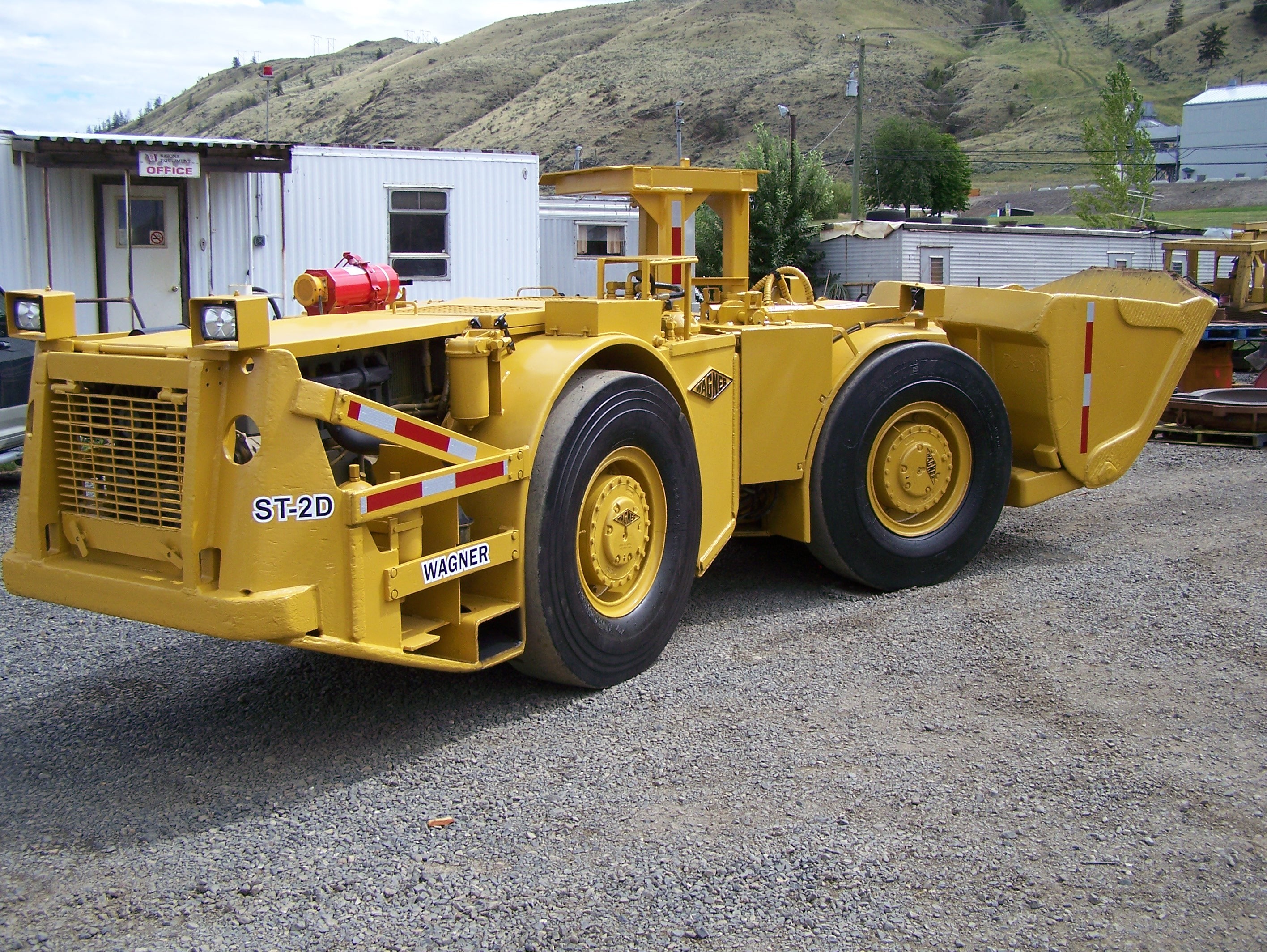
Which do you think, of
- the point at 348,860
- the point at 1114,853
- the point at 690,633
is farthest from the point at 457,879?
the point at 690,633

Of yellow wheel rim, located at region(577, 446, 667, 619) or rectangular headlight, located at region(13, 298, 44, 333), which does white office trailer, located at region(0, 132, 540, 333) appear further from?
yellow wheel rim, located at region(577, 446, 667, 619)

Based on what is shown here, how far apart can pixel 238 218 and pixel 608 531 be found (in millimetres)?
11754

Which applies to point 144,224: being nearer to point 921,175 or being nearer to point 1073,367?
point 1073,367

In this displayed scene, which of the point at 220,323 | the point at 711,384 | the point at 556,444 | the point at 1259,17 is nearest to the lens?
the point at 220,323

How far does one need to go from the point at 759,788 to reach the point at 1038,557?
390 cm

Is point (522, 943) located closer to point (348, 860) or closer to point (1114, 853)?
point (348, 860)

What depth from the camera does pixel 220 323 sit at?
376 centimetres

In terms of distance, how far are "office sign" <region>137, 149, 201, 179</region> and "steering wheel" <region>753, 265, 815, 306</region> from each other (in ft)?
28.4

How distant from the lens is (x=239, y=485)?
3.91m

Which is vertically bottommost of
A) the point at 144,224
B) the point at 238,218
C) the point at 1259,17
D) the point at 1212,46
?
the point at 144,224

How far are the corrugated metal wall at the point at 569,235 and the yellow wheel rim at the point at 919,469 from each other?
16760mm

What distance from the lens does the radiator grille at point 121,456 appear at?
4078 millimetres

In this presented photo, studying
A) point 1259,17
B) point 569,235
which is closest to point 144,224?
point 569,235

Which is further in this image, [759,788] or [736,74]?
[736,74]
